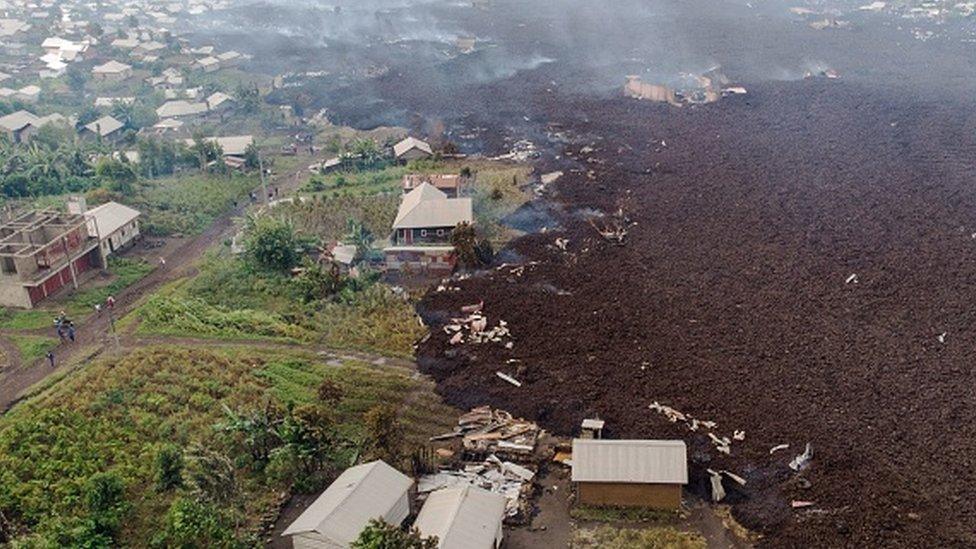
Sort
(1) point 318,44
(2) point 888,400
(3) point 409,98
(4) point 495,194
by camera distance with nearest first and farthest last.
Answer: (2) point 888,400
(4) point 495,194
(3) point 409,98
(1) point 318,44

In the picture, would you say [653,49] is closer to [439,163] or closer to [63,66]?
[439,163]

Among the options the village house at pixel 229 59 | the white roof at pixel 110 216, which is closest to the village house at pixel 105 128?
the white roof at pixel 110 216

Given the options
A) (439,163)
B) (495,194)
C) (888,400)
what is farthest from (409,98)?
(888,400)

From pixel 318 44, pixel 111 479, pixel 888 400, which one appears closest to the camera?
pixel 111 479

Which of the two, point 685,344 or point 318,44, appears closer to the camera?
point 685,344

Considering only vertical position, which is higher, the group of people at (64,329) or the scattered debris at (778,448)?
the group of people at (64,329)

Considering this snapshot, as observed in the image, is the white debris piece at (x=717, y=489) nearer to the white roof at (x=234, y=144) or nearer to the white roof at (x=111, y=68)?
the white roof at (x=234, y=144)

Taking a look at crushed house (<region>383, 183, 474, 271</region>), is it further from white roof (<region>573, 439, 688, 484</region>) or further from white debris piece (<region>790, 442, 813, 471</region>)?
white debris piece (<region>790, 442, 813, 471</region>)
